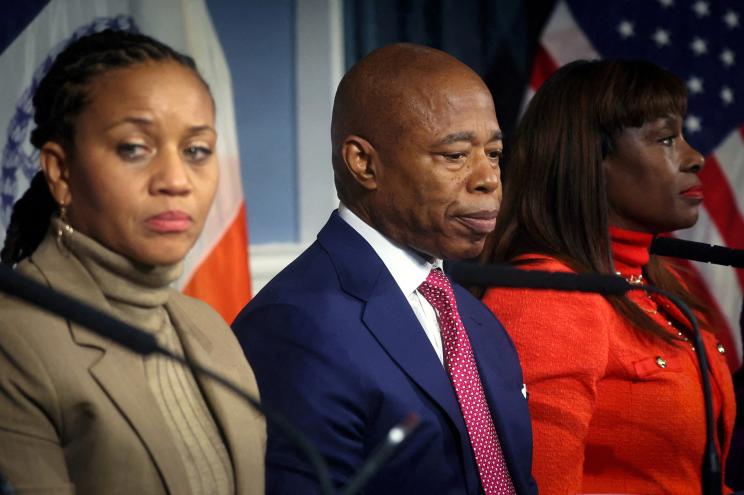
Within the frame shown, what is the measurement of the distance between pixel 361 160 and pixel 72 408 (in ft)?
2.31

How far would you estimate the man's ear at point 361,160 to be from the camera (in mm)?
1847

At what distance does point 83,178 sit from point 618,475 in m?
1.26

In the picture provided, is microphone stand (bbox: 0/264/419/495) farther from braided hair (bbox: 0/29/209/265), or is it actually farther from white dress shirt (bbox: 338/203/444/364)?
white dress shirt (bbox: 338/203/444/364)

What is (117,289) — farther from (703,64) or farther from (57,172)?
(703,64)

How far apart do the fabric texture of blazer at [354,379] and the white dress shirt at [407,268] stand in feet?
0.06

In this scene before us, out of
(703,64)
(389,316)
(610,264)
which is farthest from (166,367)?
(703,64)

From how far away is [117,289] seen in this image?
1.37 meters

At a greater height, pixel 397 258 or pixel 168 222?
pixel 168 222

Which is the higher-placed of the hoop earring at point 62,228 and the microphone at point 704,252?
the hoop earring at point 62,228

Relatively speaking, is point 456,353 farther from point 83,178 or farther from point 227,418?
point 83,178

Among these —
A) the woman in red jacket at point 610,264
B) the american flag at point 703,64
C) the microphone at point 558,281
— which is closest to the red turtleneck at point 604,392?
the woman in red jacket at point 610,264

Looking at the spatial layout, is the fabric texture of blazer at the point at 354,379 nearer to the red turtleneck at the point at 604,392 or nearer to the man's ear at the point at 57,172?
the red turtleneck at the point at 604,392

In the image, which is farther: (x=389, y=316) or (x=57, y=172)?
(x=389, y=316)

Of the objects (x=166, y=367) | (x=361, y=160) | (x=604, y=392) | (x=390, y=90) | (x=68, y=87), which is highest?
(x=68, y=87)
